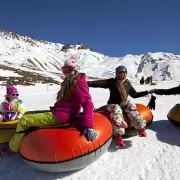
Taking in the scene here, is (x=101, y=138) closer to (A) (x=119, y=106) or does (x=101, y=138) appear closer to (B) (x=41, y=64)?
(A) (x=119, y=106)

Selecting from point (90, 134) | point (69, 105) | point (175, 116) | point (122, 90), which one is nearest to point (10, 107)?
point (69, 105)

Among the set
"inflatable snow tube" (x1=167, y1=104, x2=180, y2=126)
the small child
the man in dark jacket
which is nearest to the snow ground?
the man in dark jacket

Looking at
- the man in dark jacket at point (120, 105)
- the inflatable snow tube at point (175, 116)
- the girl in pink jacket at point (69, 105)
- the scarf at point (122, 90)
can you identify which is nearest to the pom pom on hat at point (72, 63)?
the girl in pink jacket at point (69, 105)

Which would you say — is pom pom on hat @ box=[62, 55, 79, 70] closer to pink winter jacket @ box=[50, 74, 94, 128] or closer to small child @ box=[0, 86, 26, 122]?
pink winter jacket @ box=[50, 74, 94, 128]

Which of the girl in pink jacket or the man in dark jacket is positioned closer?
the girl in pink jacket

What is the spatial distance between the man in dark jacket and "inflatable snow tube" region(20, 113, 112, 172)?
91cm

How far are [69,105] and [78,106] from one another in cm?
16

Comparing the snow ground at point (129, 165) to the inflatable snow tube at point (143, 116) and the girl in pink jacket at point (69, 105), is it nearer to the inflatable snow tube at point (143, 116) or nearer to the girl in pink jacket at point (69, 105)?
the inflatable snow tube at point (143, 116)

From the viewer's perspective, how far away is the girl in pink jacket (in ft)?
14.8

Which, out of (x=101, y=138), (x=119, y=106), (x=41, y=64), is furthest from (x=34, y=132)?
(x=41, y=64)

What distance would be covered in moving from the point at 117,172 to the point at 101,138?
25.7 inches

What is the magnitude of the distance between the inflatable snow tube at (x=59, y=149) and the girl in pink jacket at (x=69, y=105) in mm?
168

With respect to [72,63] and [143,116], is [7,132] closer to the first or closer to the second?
[72,63]

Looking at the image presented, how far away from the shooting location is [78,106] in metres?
4.64
